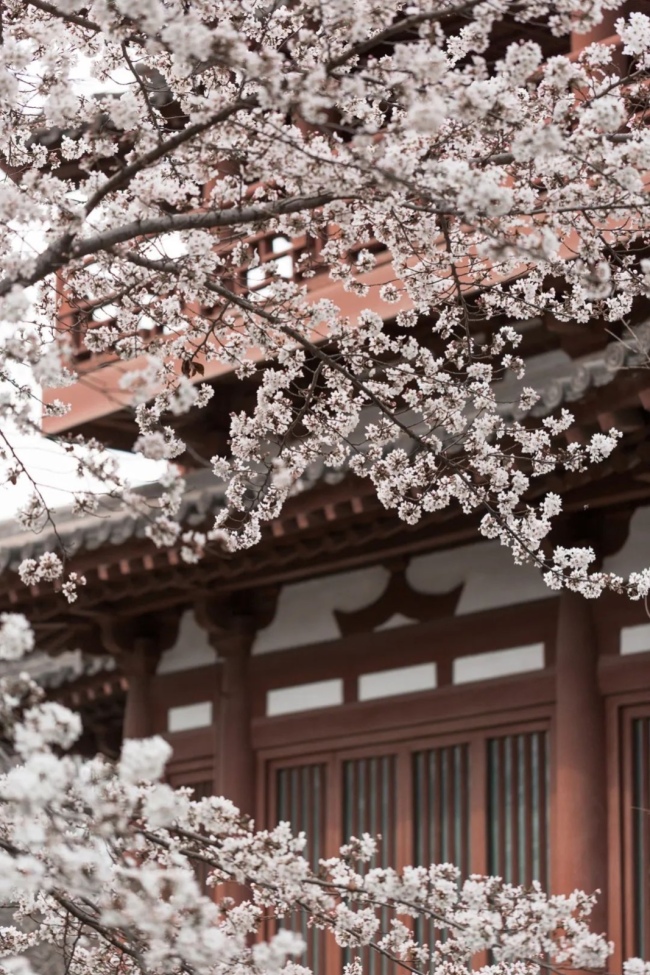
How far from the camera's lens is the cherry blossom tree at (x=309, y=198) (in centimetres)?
369

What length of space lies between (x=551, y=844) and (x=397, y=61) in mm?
5255

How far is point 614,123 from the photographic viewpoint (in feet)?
12.1

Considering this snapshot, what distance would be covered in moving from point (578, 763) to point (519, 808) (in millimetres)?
560

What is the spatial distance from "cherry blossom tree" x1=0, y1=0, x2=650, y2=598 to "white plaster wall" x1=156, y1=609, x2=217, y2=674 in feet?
17.3

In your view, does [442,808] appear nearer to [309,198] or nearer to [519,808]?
[519,808]

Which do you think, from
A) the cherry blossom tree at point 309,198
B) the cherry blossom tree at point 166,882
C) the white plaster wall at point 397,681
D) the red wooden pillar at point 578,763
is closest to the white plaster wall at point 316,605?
the white plaster wall at point 397,681

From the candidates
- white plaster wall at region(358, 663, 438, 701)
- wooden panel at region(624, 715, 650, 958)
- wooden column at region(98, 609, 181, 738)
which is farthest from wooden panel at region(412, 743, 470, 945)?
wooden column at region(98, 609, 181, 738)

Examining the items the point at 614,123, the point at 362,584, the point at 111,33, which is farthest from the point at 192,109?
the point at 362,584

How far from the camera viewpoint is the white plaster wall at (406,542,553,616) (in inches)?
337

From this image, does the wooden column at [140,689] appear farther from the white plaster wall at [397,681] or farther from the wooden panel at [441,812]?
the wooden panel at [441,812]

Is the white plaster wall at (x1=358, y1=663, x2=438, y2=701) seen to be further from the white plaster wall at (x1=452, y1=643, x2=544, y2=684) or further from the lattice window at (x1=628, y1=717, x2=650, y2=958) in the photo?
the lattice window at (x1=628, y1=717, x2=650, y2=958)

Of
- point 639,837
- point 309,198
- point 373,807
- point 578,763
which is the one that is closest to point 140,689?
point 373,807

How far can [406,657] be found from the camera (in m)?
9.11

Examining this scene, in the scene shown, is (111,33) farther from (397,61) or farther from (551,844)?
(551,844)
